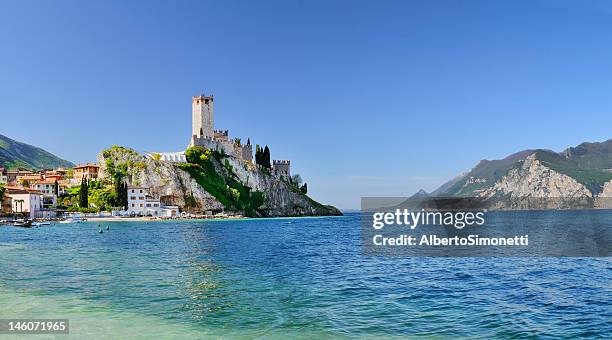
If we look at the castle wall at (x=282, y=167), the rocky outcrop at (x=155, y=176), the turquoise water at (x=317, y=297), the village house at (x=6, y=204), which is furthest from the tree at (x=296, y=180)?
the turquoise water at (x=317, y=297)

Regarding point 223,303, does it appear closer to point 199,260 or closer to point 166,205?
point 199,260

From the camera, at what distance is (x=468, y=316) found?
13.1m

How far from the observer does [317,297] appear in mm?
16141

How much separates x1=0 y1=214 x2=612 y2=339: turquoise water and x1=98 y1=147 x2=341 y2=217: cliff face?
4090 inches

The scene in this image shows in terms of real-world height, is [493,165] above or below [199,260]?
above

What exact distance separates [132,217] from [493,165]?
438ft

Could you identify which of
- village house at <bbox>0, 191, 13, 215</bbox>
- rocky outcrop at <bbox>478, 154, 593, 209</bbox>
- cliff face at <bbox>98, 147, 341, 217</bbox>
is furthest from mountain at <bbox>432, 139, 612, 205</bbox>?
village house at <bbox>0, 191, 13, 215</bbox>

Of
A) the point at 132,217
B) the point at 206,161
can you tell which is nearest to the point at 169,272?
the point at 132,217

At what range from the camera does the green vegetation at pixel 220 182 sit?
139750mm

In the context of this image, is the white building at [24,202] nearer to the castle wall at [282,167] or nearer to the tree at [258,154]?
the tree at [258,154]

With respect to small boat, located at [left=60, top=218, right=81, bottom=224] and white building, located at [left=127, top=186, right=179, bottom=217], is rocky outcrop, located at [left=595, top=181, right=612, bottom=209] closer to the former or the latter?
white building, located at [left=127, top=186, right=179, bottom=217]

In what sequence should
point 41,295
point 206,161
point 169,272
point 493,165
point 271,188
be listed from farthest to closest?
point 493,165, point 271,188, point 206,161, point 169,272, point 41,295

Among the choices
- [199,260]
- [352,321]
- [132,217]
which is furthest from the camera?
[132,217]

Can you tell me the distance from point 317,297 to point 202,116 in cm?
15114
